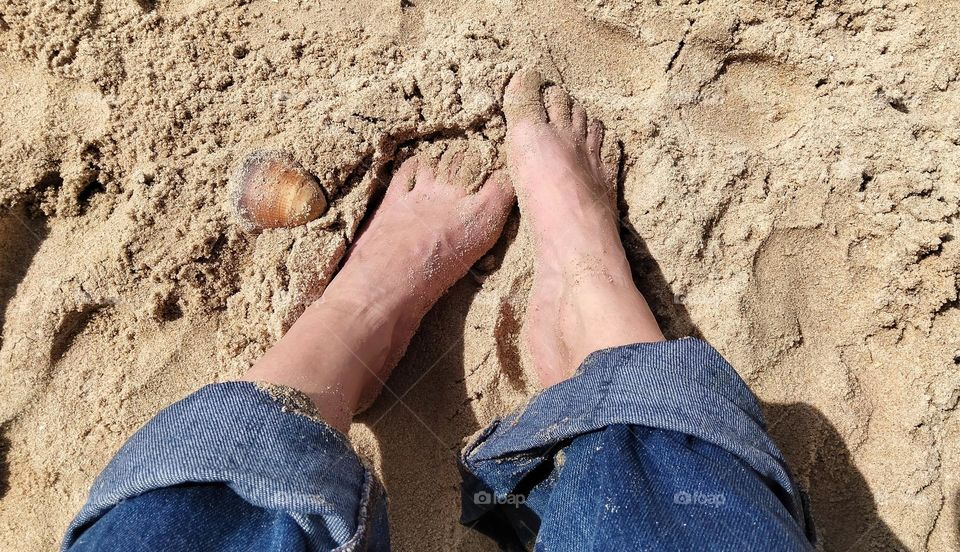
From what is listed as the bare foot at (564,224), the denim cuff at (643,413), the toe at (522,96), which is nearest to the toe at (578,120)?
the bare foot at (564,224)

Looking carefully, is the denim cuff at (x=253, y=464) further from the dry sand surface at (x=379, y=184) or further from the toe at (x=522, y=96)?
the toe at (x=522, y=96)

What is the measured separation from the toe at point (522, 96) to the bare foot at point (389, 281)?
0.57ft

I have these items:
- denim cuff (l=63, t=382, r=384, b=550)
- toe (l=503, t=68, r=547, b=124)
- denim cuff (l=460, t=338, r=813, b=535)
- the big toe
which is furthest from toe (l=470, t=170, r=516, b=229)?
denim cuff (l=63, t=382, r=384, b=550)

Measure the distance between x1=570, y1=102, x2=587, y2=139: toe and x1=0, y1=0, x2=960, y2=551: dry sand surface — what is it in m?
0.13

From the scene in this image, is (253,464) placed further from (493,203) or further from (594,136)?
(594,136)

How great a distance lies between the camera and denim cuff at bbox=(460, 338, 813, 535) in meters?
1.04

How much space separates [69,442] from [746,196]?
1.82m

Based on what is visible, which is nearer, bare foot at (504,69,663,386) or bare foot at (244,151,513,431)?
bare foot at (244,151,513,431)

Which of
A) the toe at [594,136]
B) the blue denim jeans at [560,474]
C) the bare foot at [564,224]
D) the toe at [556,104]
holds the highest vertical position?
the toe at [556,104]

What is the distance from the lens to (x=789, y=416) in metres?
1.54

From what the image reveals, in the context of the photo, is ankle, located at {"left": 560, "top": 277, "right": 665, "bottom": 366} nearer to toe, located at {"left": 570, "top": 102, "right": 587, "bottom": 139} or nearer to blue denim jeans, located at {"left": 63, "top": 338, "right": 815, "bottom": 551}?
blue denim jeans, located at {"left": 63, "top": 338, "right": 815, "bottom": 551}

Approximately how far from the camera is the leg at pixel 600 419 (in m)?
0.95

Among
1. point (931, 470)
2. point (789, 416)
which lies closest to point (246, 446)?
point (789, 416)

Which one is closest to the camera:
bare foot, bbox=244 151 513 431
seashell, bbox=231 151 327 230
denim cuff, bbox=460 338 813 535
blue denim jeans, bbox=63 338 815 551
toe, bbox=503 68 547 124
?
blue denim jeans, bbox=63 338 815 551
